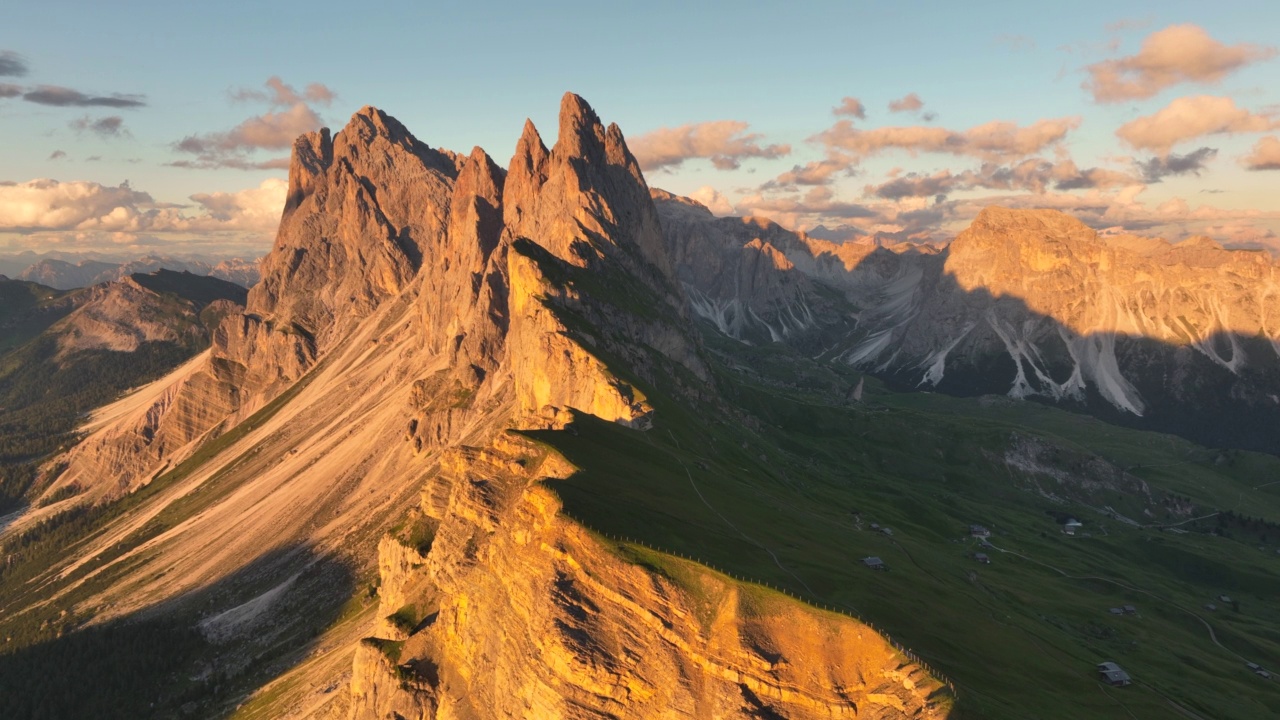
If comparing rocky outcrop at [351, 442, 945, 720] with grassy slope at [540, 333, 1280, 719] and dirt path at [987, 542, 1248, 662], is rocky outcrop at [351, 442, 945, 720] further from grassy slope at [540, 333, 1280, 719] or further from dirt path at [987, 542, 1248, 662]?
dirt path at [987, 542, 1248, 662]

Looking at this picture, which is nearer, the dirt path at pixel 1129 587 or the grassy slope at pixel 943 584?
the grassy slope at pixel 943 584

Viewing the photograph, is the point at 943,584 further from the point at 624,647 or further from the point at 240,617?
the point at 240,617

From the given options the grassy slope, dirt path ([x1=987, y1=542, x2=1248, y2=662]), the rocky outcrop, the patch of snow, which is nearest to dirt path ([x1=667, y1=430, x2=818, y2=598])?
the grassy slope

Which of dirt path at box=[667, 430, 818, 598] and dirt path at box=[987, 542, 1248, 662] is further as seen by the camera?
dirt path at box=[987, 542, 1248, 662]

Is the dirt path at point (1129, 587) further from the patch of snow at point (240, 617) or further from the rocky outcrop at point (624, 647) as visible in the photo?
the patch of snow at point (240, 617)

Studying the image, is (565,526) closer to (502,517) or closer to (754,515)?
(502,517)

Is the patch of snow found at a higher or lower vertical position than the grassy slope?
lower

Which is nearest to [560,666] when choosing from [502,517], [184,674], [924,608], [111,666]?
[502,517]

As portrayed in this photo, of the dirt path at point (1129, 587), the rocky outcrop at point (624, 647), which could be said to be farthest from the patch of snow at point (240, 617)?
the dirt path at point (1129, 587)
